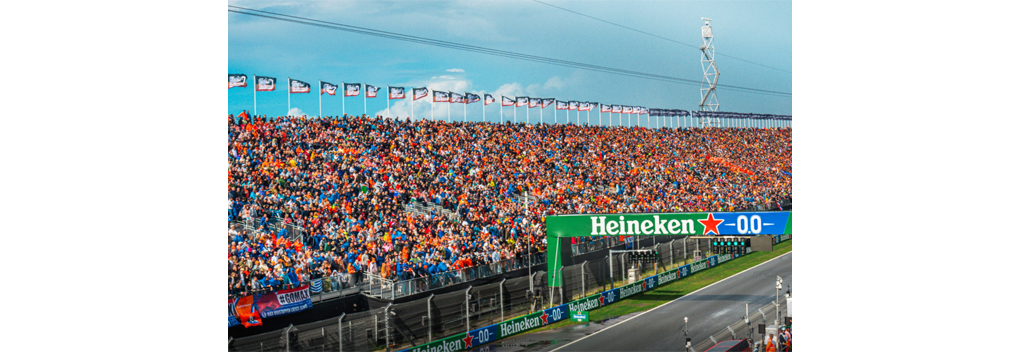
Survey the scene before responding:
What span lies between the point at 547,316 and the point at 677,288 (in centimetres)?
765

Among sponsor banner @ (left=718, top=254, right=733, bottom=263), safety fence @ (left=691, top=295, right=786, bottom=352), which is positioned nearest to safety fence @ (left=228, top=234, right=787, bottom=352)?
safety fence @ (left=691, top=295, right=786, bottom=352)

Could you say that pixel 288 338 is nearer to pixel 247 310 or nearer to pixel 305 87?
pixel 247 310

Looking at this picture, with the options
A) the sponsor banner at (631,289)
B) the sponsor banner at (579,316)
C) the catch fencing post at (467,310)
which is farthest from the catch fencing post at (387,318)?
the sponsor banner at (631,289)

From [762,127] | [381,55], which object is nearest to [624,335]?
[381,55]

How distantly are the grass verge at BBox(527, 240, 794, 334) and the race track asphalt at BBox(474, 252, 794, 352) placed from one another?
13.8 inches

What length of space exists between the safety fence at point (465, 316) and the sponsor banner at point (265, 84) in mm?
8367

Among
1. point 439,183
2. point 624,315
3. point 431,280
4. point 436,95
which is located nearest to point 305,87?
point 439,183

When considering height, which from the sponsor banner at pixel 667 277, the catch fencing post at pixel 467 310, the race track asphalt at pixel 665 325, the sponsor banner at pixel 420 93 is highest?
the sponsor banner at pixel 420 93

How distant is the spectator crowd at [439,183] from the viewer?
54.5 ft

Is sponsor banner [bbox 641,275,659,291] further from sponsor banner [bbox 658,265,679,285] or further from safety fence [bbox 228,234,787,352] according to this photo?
sponsor banner [bbox 658,265,679,285]

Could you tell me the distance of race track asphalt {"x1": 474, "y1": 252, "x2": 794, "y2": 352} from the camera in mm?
16750

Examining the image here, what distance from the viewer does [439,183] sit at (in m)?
22.6

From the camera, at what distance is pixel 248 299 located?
43.9 ft

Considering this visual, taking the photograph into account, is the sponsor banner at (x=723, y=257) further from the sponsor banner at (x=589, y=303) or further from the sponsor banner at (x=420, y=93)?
the sponsor banner at (x=420, y=93)
